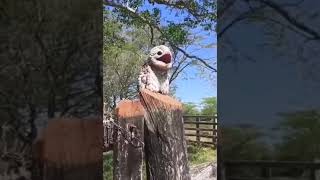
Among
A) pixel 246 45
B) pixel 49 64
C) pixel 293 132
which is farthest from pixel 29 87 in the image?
pixel 293 132

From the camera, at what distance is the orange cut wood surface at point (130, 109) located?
3.32 m

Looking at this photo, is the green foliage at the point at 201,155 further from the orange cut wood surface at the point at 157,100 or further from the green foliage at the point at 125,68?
the orange cut wood surface at the point at 157,100

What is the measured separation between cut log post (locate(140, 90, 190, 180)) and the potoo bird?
0.08 meters

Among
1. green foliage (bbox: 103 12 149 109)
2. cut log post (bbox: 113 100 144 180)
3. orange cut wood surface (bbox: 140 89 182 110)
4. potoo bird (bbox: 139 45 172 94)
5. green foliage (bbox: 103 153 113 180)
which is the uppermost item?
green foliage (bbox: 103 12 149 109)

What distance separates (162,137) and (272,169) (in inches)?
57.6

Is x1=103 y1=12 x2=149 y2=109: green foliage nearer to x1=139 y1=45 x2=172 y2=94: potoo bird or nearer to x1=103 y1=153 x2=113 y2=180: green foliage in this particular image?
x1=103 y1=153 x2=113 y2=180: green foliage

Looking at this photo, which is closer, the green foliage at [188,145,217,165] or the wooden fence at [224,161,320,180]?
the wooden fence at [224,161,320,180]

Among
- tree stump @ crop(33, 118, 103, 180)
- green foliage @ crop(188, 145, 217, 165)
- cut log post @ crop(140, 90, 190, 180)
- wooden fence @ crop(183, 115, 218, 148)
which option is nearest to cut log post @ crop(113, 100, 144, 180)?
cut log post @ crop(140, 90, 190, 180)

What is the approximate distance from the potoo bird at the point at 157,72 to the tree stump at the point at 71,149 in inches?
43.9

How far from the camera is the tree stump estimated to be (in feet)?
7.28

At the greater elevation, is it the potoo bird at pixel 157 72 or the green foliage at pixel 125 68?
the green foliage at pixel 125 68

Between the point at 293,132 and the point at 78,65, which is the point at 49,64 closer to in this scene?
the point at 78,65

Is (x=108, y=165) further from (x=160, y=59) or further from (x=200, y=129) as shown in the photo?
(x=160, y=59)

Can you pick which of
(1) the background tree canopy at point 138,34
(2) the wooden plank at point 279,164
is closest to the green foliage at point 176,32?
(1) the background tree canopy at point 138,34
